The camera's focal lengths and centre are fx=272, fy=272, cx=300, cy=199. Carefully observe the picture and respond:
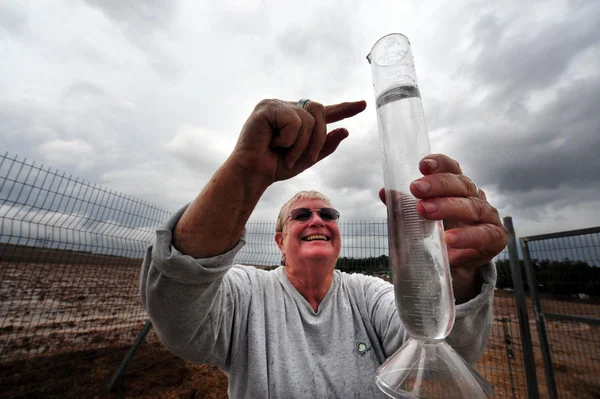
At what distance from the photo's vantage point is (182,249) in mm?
1149

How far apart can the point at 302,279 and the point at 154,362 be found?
5.03m

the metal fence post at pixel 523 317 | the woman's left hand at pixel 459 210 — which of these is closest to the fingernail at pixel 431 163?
the woman's left hand at pixel 459 210

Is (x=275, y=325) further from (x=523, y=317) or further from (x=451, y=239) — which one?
(x=523, y=317)

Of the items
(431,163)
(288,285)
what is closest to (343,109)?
(431,163)

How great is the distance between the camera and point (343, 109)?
1.10 metres

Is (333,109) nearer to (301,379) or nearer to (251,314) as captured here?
(251,314)

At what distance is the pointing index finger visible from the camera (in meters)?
1.09

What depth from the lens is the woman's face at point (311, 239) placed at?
2.23m

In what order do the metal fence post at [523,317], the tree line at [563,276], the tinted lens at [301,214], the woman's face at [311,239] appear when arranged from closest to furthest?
the woman's face at [311,239] < the tinted lens at [301,214] < the tree line at [563,276] < the metal fence post at [523,317]

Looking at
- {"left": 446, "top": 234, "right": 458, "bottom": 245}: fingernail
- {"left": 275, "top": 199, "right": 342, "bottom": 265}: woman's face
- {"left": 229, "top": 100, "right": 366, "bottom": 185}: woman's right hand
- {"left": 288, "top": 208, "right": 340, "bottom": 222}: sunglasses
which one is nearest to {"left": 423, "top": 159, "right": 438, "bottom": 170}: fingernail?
{"left": 446, "top": 234, "right": 458, "bottom": 245}: fingernail

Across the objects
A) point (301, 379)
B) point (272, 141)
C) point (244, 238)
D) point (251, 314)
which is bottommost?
point (301, 379)

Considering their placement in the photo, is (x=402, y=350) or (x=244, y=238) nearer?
(x=402, y=350)

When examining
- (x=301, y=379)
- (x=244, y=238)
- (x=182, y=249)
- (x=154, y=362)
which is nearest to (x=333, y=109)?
(x=244, y=238)

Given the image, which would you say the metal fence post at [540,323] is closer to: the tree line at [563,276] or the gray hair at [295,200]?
the tree line at [563,276]
